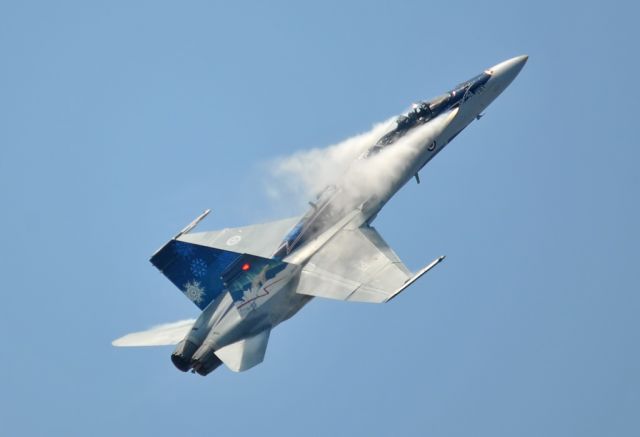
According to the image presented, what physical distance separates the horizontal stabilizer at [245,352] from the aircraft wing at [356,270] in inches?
58.4

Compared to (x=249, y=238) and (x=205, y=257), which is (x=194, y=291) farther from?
(x=249, y=238)

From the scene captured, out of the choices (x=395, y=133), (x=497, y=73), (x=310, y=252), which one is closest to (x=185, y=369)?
(x=310, y=252)

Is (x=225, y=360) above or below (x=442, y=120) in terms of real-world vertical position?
below

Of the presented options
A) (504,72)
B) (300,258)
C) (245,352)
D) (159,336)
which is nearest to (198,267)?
(159,336)

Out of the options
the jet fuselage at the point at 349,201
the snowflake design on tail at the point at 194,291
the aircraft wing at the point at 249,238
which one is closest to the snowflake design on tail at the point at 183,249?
the aircraft wing at the point at 249,238

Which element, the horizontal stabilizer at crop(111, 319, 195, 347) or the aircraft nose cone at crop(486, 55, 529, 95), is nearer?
the horizontal stabilizer at crop(111, 319, 195, 347)

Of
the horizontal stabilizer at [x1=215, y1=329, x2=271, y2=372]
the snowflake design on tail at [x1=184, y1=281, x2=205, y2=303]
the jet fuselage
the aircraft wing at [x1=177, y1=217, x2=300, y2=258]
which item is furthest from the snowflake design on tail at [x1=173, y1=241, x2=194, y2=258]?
the horizontal stabilizer at [x1=215, y1=329, x2=271, y2=372]

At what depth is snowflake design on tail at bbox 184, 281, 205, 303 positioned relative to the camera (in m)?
29.2

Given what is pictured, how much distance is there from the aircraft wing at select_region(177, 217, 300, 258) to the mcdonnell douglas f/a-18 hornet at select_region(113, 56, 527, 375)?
31 millimetres

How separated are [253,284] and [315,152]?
556cm

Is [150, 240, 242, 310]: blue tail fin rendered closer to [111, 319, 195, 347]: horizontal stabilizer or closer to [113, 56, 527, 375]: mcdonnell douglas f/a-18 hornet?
[113, 56, 527, 375]: mcdonnell douglas f/a-18 hornet

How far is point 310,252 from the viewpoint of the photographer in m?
28.4

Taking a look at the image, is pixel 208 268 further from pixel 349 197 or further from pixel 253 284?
pixel 349 197

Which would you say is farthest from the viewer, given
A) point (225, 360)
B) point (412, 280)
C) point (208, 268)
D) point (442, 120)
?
point (442, 120)
